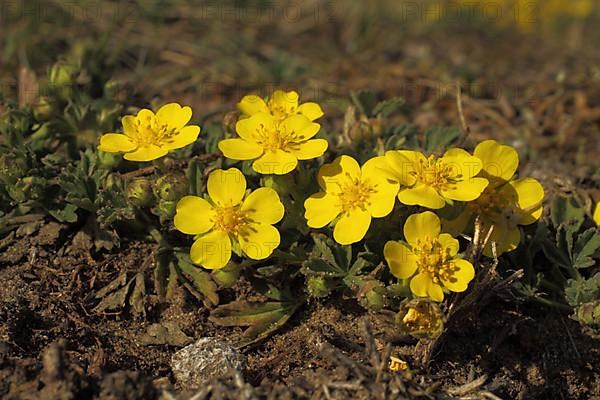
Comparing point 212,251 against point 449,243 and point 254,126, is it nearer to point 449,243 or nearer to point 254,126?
point 254,126

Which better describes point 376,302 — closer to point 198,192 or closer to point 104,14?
point 198,192

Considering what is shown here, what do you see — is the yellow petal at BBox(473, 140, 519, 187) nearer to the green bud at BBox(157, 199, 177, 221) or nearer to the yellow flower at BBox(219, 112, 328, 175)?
the yellow flower at BBox(219, 112, 328, 175)

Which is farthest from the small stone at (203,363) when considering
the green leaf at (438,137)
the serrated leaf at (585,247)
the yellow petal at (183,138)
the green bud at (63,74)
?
the green bud at (63,74)

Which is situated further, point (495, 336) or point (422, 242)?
point (495, 336)

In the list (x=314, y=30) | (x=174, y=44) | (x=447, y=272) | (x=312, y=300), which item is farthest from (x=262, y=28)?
(x=447, y=272)

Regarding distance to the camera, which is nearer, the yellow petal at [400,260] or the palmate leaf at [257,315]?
the yellow petal at [400,260]

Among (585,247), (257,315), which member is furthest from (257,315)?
(585,247)

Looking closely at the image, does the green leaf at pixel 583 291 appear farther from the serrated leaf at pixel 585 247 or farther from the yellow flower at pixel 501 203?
the yellow flower at pixel 501 203
